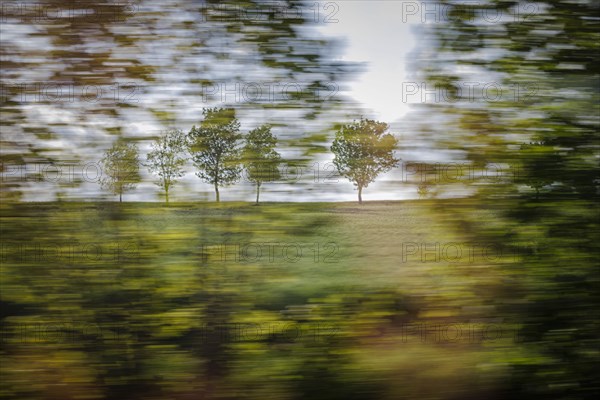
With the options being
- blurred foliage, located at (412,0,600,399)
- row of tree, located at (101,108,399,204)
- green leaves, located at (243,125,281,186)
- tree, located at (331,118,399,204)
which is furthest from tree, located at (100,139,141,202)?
blurred foliage, located at (412,0,600,399)

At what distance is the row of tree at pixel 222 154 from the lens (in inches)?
117

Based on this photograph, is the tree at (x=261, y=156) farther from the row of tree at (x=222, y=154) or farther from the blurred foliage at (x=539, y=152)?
the blurred foliage at (x=539, y=152)

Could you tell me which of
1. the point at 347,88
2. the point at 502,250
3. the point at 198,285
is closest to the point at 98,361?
the point at 198,285

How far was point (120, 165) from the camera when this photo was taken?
9.77 feet

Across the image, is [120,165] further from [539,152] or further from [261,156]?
[539,152]

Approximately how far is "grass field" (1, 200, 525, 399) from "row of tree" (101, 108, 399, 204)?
195mm

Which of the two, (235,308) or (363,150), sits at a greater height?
(363,150)

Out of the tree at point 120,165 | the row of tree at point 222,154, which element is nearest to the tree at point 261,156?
the row of tree at point 222,154

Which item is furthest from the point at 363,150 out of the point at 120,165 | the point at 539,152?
the point at 120,165

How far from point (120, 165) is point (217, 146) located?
0.67m

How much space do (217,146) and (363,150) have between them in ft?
3.34

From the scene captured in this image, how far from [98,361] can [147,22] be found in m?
2.35

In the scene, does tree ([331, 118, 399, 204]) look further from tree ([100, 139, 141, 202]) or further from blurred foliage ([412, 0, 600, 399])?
tree ([100, 139, 141, 202])

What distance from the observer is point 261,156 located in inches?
117
